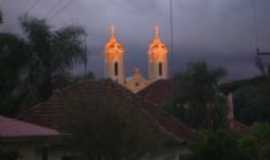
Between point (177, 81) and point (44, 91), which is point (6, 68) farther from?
point (177, 81)

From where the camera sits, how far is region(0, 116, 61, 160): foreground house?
1822 cm

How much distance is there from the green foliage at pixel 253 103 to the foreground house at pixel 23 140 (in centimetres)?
2785

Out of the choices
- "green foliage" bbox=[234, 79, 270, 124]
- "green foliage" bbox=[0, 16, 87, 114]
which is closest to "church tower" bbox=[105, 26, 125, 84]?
"green foliage" bbox=[234, 79, 270, 124]

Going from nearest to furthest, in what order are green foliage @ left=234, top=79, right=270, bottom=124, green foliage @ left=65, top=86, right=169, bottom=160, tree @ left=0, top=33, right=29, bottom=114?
1. green foliage @ left=65, top=86, right=169, bottom=160
2. tree @ left=0, top=33, right=29, bottom=114
3. green foliage @ left=234, top=79, right=270, bottom=124

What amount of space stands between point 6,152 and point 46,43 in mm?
20264

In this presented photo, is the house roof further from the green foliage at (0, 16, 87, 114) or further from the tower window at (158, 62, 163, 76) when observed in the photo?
the tower window at (158, 62, 163, 76)

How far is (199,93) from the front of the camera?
41031 millimetres

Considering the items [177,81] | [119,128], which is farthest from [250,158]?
[177,81]

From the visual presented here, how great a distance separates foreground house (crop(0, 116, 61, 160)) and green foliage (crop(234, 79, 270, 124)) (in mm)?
27852

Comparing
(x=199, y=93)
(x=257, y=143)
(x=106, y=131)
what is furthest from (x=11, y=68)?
(x=106, y=131)

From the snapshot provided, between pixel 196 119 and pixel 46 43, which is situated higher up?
pixel 46 43

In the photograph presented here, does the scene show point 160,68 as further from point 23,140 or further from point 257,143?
point 23,140

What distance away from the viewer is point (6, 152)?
1791 cm

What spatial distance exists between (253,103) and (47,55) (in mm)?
22277
